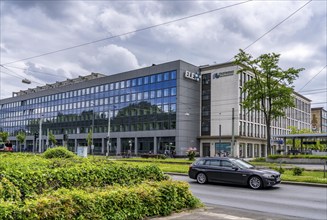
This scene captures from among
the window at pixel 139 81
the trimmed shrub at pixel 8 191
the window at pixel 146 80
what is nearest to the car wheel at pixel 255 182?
the trimmed shrub at pixel 8 191

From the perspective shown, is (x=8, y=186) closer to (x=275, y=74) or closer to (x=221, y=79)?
(x=275, y=74)

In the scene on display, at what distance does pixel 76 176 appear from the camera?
736 centimetres

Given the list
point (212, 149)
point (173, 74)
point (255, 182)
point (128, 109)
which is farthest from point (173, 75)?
point (255, 182)

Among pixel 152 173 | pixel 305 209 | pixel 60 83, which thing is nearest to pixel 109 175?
pixel 152 173

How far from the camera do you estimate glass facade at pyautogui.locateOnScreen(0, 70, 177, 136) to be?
70.9m

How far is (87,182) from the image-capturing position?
7.57 meters

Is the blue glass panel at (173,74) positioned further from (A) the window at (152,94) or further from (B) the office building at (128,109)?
(A) the window at (152,94)

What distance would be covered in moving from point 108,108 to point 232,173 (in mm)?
67644

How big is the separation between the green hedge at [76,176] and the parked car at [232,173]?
7767 mm

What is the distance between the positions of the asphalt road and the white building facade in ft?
165

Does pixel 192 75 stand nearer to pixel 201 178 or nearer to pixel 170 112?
pixel 170 112

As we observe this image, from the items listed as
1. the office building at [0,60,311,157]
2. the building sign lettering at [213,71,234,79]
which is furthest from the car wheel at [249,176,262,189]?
the building sign lettering at [213,71,234,79]

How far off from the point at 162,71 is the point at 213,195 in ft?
196

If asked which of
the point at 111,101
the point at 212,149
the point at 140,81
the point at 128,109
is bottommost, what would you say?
the point at 212,149
